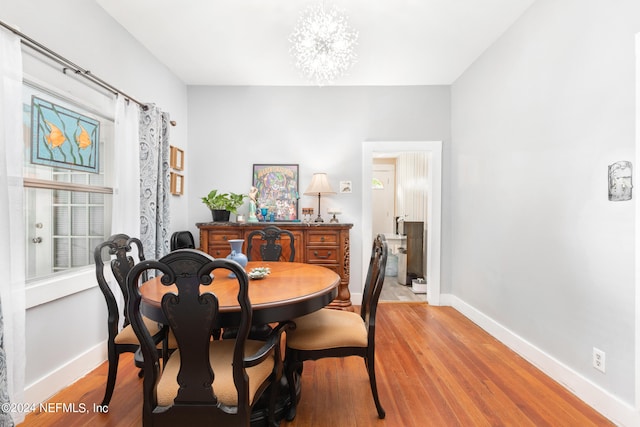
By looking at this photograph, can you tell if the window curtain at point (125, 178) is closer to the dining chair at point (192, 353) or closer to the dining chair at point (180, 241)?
the dining chair at point (180, 241)

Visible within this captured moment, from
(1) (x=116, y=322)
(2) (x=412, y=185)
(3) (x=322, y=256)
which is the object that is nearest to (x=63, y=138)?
(1) (x=116, y=322)

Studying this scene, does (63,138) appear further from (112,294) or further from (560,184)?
(560,184)

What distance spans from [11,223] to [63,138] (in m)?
A: 0.80

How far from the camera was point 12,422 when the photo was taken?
1.55 m

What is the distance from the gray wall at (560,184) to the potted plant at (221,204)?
2763 millimetres

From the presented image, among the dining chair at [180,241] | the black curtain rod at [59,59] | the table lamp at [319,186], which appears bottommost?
the dining chair at [180,241]

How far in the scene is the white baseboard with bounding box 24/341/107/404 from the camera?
1.90 metres

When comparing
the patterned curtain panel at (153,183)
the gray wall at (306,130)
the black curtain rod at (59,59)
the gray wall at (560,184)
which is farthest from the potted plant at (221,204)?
the gray wall at (560,184)

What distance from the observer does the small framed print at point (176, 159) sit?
3592 millimetres

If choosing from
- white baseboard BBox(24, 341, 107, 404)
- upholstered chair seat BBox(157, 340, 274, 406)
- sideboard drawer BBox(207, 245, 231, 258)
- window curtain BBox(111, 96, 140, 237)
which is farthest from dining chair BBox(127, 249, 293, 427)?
sideboard drawer BBox(207, 245, 231, 258)

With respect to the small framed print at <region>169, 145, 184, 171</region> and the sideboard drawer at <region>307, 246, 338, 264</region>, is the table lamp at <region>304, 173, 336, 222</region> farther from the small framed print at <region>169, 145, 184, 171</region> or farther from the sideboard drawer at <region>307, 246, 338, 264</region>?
the small framed print at <region>169, 145, 184, 171</region>

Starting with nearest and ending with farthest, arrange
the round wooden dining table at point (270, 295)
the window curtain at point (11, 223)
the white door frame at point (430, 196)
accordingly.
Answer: the round wooden dining table at point (270, 295), the window curtain at point (11, 223), the white door frame at point (430, 196)

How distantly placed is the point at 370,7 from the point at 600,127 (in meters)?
1.80

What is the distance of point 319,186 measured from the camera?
3719mm
